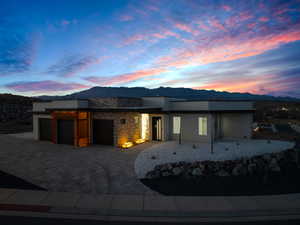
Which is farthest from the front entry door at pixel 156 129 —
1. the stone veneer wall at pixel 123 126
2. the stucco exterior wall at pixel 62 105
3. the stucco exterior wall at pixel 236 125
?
the stucco exterior wall at pixel 236 125

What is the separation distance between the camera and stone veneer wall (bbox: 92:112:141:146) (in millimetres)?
16016

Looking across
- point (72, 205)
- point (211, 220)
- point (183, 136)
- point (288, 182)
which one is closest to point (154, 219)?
point (211, 220)

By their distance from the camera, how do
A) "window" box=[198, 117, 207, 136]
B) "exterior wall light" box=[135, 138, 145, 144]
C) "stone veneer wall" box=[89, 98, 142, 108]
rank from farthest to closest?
1. "exterior wall light" box=[135, 138, 145, 144]
2. "stone veneer wall" box=[89, 98, 142, 108]
3. "window" box=[198, 117, 207, 136]

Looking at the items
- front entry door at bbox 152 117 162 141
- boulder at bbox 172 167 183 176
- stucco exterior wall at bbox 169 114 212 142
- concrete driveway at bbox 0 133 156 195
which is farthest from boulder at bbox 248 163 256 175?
front entry door at bbox 152 117 162 141

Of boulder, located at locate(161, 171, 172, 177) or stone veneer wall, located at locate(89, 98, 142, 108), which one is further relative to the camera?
stone veneer wall, located at locate(89, 98, 142, 108)

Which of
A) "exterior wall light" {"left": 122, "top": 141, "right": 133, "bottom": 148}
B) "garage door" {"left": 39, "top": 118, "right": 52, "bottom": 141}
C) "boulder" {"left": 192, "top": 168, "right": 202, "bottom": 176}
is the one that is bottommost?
"boulder" {"left": 192, "top": 168, "right": 202, "bottom": 176}

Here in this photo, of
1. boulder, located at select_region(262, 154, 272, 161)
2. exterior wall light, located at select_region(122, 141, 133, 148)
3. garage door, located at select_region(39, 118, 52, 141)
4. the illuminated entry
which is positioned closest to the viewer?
boulder, located at select_region(262, 154, 272, 161)

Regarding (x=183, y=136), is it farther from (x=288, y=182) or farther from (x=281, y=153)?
(x=288, y=182)

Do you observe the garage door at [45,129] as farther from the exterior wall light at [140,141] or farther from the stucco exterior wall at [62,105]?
the exterior wall light at [140,141]

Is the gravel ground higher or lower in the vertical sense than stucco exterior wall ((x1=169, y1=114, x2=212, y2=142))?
lower

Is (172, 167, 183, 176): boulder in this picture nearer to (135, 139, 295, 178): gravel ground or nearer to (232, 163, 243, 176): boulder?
(135, 139, 295, 178): gravel ground

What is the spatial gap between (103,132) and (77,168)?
6.51 meters

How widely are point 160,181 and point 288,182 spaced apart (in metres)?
6.05

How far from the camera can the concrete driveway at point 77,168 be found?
26.1ft
